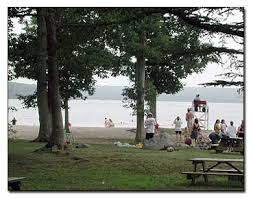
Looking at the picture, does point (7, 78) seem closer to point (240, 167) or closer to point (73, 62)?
point (73, 62)

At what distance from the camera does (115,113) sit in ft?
37.0

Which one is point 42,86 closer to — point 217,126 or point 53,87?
point 53,87

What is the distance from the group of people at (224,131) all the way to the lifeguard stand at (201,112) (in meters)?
0.13

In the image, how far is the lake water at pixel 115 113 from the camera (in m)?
11.1

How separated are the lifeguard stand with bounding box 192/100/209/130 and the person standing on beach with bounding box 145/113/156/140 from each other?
48 cm

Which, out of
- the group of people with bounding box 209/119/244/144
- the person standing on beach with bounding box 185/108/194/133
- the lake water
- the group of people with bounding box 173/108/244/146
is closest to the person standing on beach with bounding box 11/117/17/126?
the lake water

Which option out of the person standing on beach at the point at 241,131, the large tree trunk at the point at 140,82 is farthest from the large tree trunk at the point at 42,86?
the person standing on beach at the point at 241,131

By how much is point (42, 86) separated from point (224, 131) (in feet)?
6.93

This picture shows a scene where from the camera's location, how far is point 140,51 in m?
11.4

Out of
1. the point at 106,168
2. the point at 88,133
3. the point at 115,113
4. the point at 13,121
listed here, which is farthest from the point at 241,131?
the point at 13,121

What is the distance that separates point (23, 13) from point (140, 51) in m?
1.37
